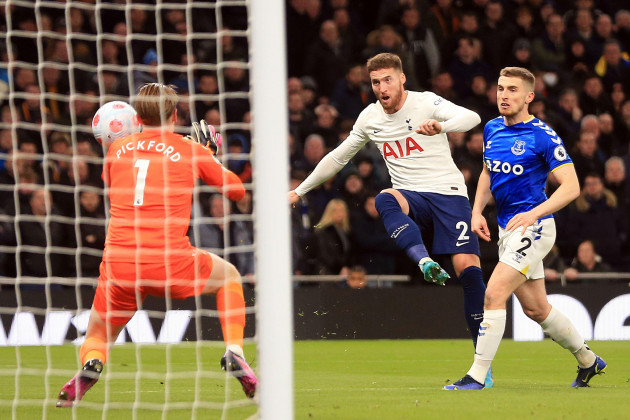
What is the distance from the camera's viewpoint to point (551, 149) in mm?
6328

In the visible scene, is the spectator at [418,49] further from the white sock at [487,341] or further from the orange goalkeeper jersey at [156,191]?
the orange goalkeeper jersey at [156,191]

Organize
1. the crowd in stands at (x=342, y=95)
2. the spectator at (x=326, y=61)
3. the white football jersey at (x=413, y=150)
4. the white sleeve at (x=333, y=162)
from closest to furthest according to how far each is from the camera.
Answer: the white football jersey at (x=413, y=150), the white sleeve at (x=333, y=162), the crowd in stands at (x=342, y=95), the spectator at (x=326, y=61)

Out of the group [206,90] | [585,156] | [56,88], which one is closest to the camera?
[56,88]

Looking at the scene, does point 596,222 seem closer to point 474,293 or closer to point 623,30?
point 623,30

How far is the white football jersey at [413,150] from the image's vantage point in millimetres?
7223

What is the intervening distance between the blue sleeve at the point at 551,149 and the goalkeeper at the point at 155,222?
6.20 ft

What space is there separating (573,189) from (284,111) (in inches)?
102

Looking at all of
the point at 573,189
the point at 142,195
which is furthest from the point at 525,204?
the point at 142,195

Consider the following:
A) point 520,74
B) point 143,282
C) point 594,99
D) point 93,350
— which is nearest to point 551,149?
point 520,74

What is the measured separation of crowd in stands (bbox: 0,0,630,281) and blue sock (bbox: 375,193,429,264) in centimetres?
361

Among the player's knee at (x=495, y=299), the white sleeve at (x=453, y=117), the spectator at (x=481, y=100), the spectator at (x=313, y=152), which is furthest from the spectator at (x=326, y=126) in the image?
the player's knee at (x=495, y=299)

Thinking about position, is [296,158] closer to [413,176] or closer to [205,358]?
[205,358]

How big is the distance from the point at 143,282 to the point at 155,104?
938 millimetres

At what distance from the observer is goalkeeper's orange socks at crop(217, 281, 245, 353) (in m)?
5.58
